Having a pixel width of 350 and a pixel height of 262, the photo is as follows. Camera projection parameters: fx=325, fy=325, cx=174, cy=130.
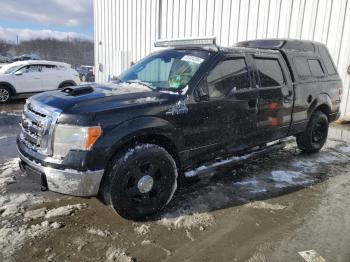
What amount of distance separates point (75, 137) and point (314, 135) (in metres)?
4.51

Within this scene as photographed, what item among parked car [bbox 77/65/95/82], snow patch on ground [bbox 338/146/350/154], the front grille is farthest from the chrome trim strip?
parked car [bbox 77/65/95/82]

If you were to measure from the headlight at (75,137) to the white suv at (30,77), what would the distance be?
406 inches

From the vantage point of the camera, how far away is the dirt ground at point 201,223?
2930 mm

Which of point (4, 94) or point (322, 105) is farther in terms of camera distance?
point (4, 94)

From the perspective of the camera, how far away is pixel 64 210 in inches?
142

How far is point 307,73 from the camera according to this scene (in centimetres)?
539

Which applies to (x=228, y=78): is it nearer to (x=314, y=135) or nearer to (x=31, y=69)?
(x=314, y=135)

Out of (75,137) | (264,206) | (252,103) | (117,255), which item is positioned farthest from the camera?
(252,103)

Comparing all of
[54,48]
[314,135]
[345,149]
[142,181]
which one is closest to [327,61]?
[314,135]

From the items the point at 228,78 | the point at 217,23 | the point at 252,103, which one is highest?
the point at 217,23

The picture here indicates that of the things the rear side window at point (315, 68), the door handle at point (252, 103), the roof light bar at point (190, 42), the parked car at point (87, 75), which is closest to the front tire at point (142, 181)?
the door handle at point (252, 103)

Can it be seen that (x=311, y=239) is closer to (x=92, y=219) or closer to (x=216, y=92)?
(x=216, y=92)

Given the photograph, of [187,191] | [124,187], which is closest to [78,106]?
[124,187]

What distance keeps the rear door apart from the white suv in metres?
10.4
